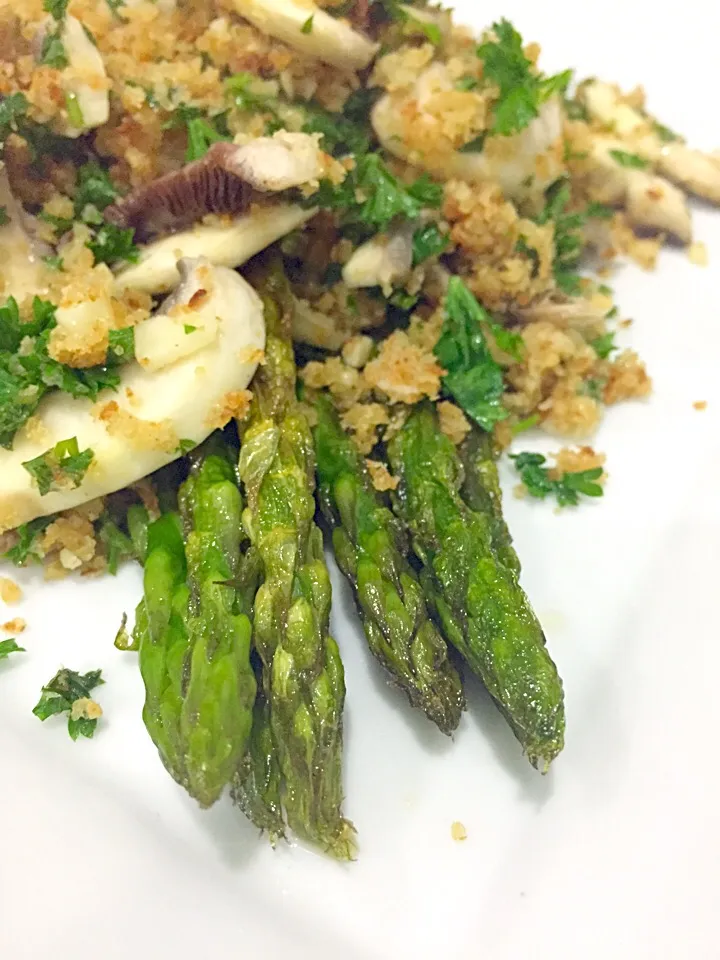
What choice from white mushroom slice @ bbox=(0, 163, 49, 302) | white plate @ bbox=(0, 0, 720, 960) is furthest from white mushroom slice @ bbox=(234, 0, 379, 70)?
white plate @ bbox=(0, 0, 720, 960)

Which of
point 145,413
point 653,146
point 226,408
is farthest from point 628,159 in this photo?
point 145,413

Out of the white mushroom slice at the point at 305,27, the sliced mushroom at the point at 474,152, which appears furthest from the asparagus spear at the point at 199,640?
the white mushroom slice at the point at 305,27

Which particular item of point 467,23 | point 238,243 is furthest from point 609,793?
point 467,23

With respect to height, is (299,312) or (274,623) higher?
(299,312)

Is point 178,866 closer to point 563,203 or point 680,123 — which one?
point 563,203

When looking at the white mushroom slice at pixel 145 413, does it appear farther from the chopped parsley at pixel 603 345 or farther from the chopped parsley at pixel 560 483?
the chopped parsley at pixel 603 345

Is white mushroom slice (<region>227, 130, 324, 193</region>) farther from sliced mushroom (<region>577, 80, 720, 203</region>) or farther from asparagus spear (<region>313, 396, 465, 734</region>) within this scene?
sliced mushroom (<region>577, 80, 720, 203</region>)

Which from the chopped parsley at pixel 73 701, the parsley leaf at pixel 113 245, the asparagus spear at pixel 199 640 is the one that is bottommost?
the chopped parsley at pixel 73 701
